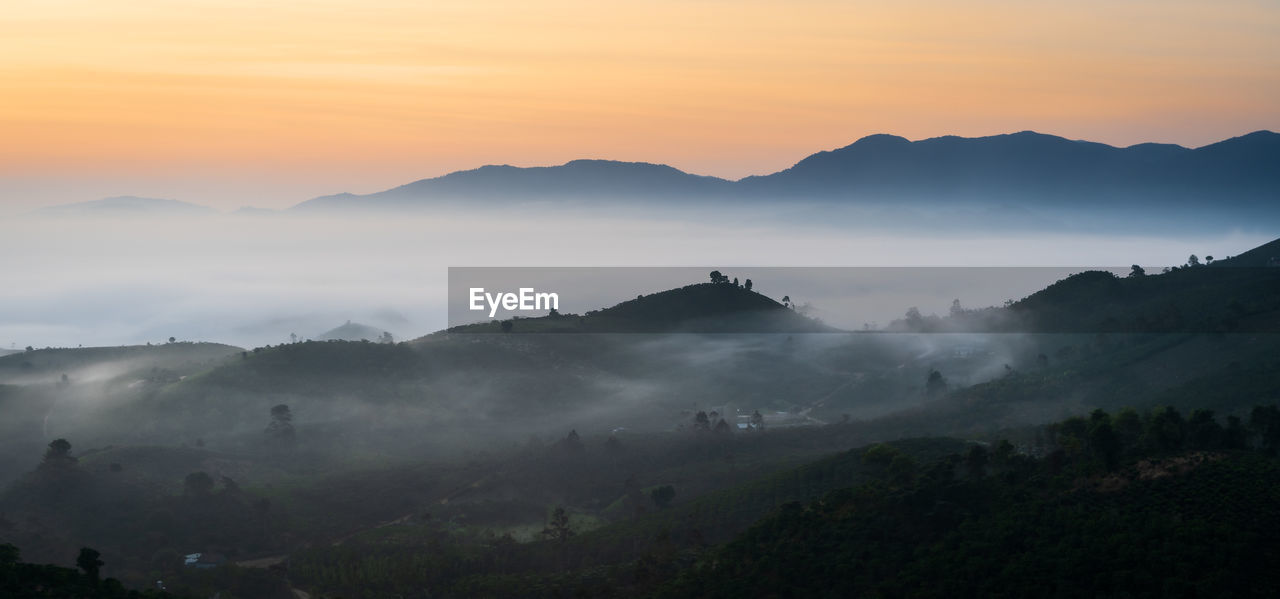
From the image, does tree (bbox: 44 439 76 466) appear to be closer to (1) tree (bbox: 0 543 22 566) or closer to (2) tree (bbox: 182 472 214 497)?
(2) tree (bbox: 182 472 214 497)

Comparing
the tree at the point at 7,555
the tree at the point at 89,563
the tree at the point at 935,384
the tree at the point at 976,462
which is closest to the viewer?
the tree at the point at 7,555

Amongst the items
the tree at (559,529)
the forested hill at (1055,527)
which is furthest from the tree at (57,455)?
the forested hill at (1055,527)

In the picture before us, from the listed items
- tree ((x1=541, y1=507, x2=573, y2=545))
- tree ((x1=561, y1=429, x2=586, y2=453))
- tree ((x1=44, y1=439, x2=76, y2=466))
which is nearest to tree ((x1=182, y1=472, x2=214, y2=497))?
tree ((x1=44, y1=439, x2=76, y2=466))

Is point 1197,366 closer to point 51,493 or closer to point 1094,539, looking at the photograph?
point 1094,539

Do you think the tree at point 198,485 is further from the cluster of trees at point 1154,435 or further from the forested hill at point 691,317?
the forested hill at point 691,317

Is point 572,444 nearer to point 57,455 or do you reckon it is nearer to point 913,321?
point 57,455
